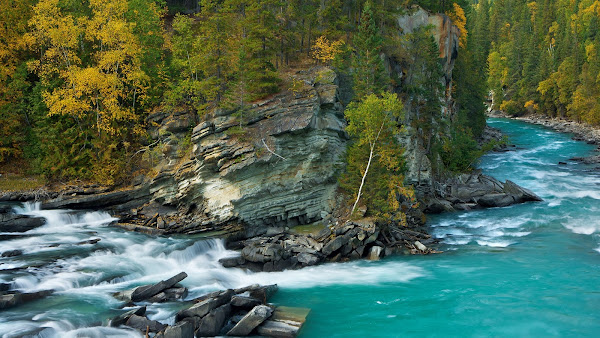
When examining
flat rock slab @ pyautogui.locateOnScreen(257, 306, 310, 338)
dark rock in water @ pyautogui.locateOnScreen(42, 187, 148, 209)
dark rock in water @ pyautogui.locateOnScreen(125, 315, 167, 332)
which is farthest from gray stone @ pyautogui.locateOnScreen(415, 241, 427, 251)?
dark rock in water @ pyautogui.locateOnScreen(42, 187, 148, 209)

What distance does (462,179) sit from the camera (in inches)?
1570

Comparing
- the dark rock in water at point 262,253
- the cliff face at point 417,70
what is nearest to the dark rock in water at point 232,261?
the dark rock in water at point 262,253

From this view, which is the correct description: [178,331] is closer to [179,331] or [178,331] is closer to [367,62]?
[179,331]

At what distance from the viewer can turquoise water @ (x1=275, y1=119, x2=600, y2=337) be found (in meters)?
16.7

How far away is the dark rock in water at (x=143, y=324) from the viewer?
1495 cm

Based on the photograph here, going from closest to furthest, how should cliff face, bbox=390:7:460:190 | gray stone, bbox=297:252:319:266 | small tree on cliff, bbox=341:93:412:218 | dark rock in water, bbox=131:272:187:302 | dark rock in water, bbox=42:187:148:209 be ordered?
1. dark rock in water, bbox=131:272:187:302
2. gray stone, bbox=297:252:319:266
3. small tree on cliff, bbox=341:93:412:218
4. dark rock in water, bbox=42:187:148:209
5. cliff face, bbox=390:7:460:190

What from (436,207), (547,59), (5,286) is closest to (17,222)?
(5,286)

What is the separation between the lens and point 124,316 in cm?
1534

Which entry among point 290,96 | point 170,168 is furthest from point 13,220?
point 290,96

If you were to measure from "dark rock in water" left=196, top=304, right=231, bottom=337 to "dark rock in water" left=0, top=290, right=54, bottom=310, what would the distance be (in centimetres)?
712

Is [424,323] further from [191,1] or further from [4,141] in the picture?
[191,1]

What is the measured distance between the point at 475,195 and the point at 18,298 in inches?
1316

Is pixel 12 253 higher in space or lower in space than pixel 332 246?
higher

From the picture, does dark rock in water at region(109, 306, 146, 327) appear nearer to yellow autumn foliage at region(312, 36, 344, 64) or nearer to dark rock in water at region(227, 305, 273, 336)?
dark rock in water at region(227, 305, 273, 336)
